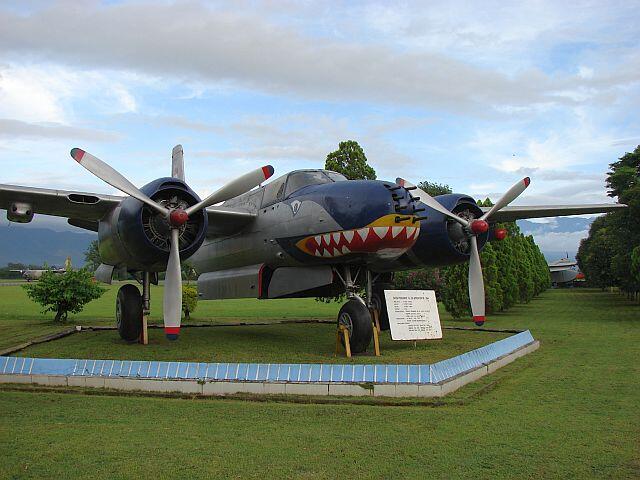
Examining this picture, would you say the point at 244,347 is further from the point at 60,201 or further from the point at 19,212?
the point at 19,212

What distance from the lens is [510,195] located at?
1620 centimetres

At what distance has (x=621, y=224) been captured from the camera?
32.8 m

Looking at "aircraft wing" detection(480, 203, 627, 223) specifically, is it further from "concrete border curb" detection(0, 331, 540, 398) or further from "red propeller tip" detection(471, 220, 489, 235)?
"concrete border curb" detection(0, 331, 540, 398)

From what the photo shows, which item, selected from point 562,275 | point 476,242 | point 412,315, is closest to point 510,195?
point 476,242

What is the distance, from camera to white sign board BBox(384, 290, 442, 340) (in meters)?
13.3

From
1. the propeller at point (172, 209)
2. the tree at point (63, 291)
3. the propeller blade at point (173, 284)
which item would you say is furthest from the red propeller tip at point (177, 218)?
the tree at point (63, 291)

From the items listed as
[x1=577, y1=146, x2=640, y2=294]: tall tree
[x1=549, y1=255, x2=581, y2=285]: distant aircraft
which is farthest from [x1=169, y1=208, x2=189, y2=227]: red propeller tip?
[x1=549, y1=255, x2=581, y2=285]: distant aircraft

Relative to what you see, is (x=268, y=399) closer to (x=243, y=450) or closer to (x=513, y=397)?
(x=243, y=450)

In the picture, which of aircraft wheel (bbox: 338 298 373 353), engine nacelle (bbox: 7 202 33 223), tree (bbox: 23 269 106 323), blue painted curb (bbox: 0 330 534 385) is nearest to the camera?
blue painted curb (bbox: 0 330 534 385)

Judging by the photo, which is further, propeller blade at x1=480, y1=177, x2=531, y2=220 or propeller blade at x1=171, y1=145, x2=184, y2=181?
propeller blade at x1=171, y1=145, x2=184, y2=181

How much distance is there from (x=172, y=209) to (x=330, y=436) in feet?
24.8

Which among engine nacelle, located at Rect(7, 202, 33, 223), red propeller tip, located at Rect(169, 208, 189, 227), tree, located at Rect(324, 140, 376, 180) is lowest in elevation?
red propeller tip, located at Rect(169, 208, 189, 227)

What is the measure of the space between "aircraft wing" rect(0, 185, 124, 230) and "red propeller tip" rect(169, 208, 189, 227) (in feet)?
7.69

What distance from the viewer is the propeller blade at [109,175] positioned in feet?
41.5
